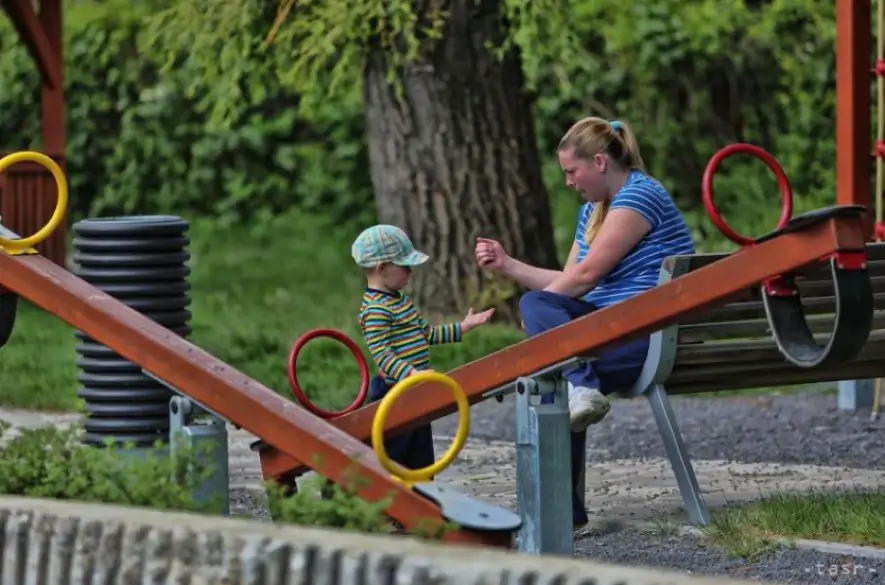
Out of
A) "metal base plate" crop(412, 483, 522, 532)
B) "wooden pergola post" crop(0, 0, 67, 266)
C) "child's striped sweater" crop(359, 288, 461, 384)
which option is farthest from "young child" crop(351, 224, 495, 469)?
"wooden pergola post" crop(0, 0, 67, 266)

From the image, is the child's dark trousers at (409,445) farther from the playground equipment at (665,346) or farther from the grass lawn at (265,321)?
the grass lawn at (265,321)

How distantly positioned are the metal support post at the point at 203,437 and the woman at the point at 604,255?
115 cm

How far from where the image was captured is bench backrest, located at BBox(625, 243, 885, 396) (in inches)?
225

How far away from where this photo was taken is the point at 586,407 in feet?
18.2

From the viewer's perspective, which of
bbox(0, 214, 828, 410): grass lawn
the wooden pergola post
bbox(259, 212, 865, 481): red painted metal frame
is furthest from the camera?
the wooden pergola post

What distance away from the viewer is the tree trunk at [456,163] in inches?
436

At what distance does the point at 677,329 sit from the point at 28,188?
8.80 m

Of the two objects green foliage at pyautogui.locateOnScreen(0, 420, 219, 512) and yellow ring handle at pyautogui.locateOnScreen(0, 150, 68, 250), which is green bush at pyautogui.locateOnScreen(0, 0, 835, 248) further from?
green foliage at pyautogui.locateOnScreen(0, 420, 219, 512)

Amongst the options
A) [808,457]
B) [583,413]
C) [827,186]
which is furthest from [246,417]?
[827,186]

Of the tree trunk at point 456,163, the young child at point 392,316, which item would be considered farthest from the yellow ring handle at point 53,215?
the tree trunk at point 456,163

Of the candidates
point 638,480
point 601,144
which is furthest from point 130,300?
point 638,480

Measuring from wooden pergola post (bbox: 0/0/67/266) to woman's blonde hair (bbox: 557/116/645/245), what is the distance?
7.65 metres

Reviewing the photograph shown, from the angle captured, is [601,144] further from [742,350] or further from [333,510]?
[333,510]

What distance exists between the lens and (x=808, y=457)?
24.1 feet
